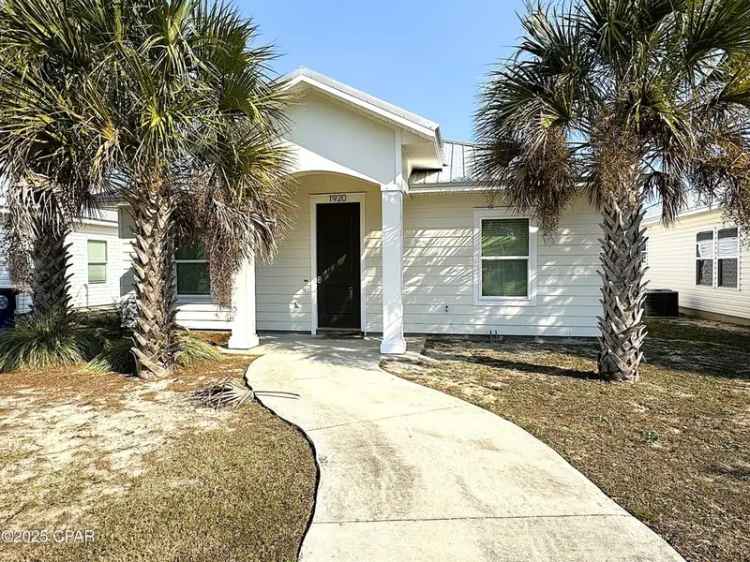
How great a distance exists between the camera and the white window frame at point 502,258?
9.48m

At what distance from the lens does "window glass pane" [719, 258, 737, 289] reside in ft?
42.3

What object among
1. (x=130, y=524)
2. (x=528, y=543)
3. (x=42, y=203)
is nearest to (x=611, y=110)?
(x=528, y=543)

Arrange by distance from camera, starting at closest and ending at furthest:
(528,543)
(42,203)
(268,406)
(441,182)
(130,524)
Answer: (528,543), (130,524), (268,406), (42,203), (441,182)

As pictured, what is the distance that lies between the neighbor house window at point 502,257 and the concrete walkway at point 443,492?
15.3ft

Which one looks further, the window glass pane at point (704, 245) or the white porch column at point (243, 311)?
the window glass pane at point (704, 245)

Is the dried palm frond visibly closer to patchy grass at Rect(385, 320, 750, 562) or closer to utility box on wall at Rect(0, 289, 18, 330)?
patchy grass at Rect(385, 320, 750, 562)

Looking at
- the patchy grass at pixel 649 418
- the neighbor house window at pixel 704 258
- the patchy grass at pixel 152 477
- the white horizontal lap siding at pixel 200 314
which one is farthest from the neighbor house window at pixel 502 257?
the neighbor house window at pixel 704 258

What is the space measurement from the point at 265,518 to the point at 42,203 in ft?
16.2

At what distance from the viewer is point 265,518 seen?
118 inches

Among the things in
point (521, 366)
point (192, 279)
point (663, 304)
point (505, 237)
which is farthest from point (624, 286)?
point (663, 304)

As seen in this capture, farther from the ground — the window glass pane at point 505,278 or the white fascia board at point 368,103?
the white fascia board at point 368,103

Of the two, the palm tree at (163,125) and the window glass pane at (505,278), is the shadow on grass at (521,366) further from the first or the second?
the palm tree at (163,125)

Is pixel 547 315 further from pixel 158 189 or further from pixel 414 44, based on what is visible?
pixel 414 44

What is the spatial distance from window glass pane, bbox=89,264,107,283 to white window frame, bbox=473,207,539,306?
583 inches
